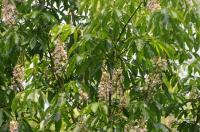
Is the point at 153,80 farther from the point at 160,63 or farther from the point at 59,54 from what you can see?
the point at 59,54

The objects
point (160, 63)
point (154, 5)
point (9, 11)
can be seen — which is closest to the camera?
point (154, 5)

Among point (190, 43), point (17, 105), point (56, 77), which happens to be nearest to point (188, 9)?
point (190, 43)

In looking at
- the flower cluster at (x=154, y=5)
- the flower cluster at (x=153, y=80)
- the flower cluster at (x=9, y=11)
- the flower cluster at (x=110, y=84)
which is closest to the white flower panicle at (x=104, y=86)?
the flower cluster at (x=110, y=84)

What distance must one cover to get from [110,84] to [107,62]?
0.69 ft

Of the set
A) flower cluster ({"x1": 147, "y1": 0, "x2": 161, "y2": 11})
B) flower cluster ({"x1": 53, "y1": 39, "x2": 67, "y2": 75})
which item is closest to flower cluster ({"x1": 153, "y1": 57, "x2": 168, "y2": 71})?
flower cluster ({"x1": 147, "y1": 0, "x2": 161, "y2": 11})

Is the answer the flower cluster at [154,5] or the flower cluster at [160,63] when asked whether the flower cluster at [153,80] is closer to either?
the flower cluster at [160,63]

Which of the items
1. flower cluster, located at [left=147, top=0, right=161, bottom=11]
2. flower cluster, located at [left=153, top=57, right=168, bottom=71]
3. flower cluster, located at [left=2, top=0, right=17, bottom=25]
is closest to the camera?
flower cluster, located at [left=147, top=0, right=161, bottom=11]

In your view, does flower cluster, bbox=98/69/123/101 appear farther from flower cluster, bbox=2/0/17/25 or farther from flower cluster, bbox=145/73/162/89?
flower cluster, bbox=2/0/17/25

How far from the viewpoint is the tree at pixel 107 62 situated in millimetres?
2850

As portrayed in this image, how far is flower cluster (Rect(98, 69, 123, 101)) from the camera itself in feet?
9.22

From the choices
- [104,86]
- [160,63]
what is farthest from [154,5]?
[104,86]

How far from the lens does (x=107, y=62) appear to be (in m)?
3.02

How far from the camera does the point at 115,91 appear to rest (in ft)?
9.76

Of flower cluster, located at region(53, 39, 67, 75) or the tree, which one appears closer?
the tree
